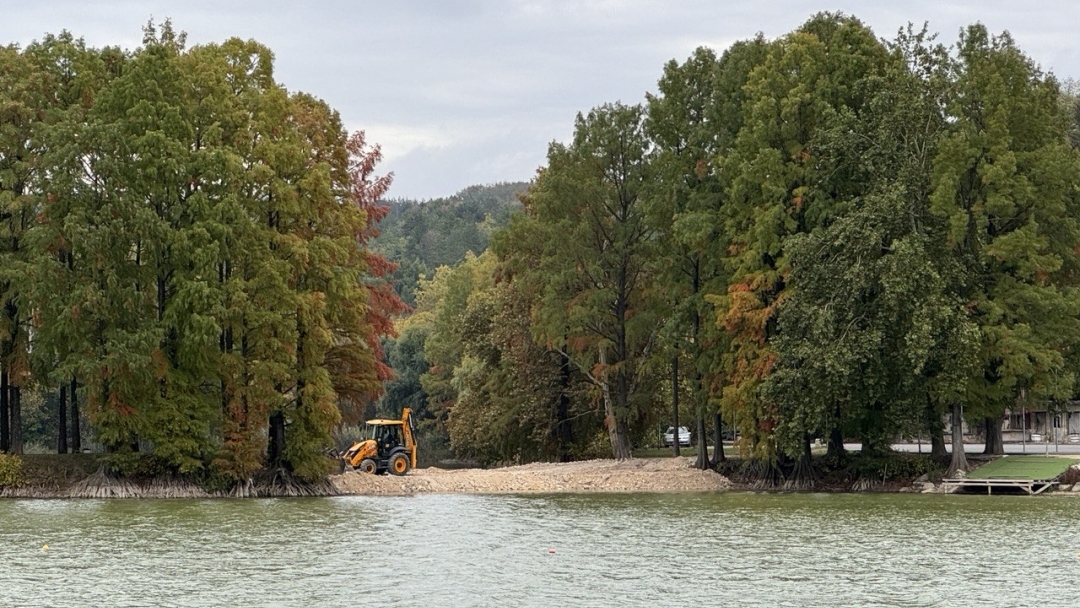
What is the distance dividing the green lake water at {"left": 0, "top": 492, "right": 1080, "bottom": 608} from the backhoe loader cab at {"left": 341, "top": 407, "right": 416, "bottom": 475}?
32.5ft

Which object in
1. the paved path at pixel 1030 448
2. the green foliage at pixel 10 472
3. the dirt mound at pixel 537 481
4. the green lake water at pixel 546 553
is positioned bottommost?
the green lake water at pixel 546 553

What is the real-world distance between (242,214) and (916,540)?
27.9 metres

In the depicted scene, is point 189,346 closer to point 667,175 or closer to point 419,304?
point 667,175

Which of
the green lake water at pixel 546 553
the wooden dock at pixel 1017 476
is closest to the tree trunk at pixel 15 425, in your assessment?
the green lake water at pixel 546 553

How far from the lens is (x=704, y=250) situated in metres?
62.1

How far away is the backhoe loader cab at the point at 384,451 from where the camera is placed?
60562 millimetres

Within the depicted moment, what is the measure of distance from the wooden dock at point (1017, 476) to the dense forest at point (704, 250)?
1207 mm

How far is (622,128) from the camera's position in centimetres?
6794

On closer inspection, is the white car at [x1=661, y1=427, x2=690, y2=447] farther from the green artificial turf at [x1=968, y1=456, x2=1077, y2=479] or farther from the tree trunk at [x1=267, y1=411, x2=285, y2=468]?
the tree trunk at [x1=267, y1=411, x2=285, y2=468]

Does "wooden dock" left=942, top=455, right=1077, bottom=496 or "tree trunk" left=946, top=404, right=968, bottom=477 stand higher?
"tree trunk" left=946, top=404, right=968, bottom=477

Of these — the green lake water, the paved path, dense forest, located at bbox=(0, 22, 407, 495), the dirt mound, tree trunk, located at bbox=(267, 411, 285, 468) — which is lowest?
the green lake water

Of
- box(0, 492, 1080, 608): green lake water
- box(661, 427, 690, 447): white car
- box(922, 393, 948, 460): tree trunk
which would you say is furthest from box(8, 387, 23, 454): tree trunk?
box(661, 427, 690, 447): white car

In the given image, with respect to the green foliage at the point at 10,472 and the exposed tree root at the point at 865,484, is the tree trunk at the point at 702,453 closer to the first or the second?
the exposed tree root at the point at 865,484

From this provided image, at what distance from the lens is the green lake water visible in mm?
27312
